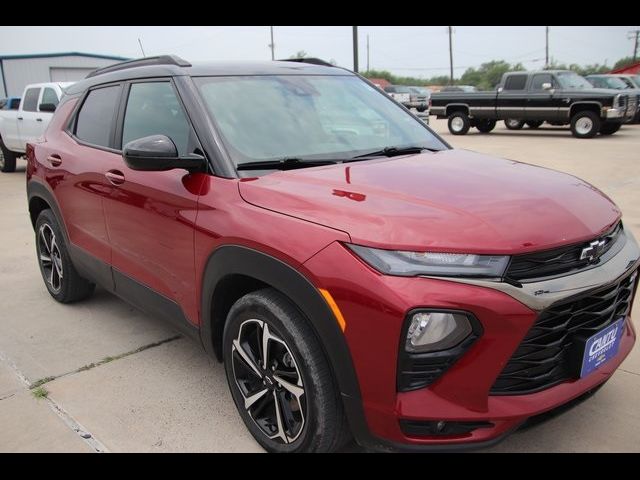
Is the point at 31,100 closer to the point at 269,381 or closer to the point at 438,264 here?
the point at 269,381

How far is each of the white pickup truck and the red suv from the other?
909 cm

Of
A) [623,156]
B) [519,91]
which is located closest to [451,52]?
[519,91]

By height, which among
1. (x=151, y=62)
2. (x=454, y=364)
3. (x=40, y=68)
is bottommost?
(x=454, y=364)

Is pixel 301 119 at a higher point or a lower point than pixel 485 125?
higher

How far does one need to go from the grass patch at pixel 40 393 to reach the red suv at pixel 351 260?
2.31 feet

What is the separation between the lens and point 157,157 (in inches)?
106

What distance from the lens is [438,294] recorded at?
193 centimetres

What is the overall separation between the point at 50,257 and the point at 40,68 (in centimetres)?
3239

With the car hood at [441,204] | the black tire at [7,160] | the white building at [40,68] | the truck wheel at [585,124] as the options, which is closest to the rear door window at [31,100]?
the black tire at [7,160]

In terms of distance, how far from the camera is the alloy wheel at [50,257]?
456 cm

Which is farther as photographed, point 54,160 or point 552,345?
point 54,160

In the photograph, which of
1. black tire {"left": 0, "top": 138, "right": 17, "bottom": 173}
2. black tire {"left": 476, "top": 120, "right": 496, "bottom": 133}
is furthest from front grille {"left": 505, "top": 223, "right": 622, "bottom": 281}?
black tire {"left": 476, "top": 120, "right": 496, "bottom": 133}

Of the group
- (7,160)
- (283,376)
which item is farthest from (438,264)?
(7,160)

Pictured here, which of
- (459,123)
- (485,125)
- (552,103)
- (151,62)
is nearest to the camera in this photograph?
(151,62)
